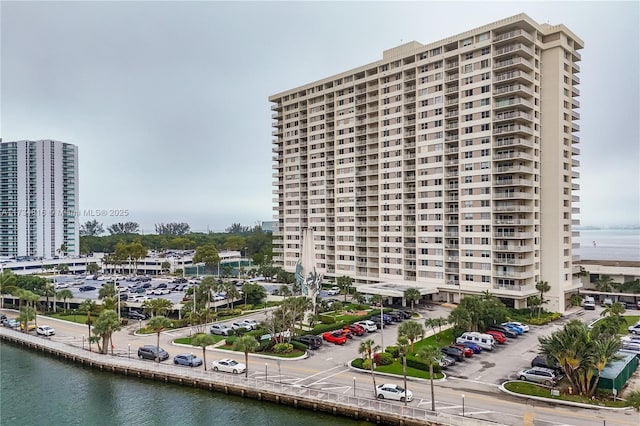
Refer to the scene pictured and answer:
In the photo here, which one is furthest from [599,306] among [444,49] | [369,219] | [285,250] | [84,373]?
[84,373]

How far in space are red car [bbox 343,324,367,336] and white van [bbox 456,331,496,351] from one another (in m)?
12.8

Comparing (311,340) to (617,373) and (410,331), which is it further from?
(617,373)

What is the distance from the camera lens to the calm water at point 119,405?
128 feet

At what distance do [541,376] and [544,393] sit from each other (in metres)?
2.81

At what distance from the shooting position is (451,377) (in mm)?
44500

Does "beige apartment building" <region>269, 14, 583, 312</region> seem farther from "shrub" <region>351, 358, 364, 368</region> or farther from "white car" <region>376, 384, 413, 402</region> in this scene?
"white car" <region>376, 384, 413, 402</region>

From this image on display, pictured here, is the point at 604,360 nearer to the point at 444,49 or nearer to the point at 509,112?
the point at 509,112

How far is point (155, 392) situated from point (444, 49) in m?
75.1

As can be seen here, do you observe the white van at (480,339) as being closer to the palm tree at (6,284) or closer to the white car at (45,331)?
the white car at (45,331)

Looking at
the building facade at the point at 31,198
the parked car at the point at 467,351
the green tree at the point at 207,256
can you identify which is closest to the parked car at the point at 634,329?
the parked car at the point at 467,351

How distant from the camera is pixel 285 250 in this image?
123 metres

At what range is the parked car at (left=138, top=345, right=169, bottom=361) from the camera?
52031 mm

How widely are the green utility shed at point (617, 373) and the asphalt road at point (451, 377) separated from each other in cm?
349

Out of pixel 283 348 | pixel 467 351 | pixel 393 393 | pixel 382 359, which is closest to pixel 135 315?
pixel 283 348
